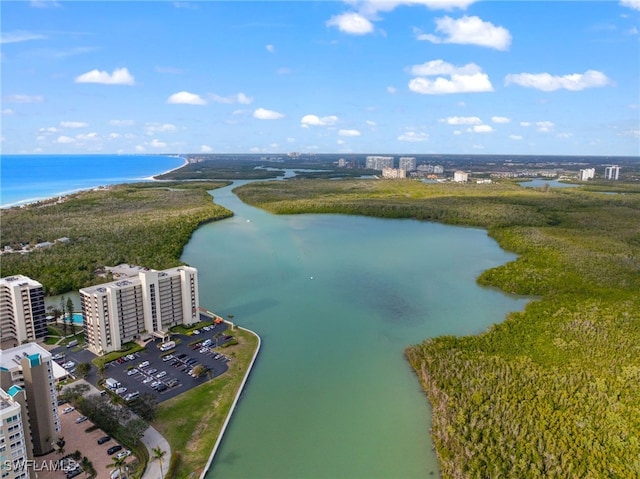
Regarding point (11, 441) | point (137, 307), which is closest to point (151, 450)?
point (11, 441)

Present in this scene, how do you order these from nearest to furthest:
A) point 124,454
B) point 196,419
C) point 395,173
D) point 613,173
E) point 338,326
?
point 124,454, point 196,419, point 338,326, point 613,173, point 395,173

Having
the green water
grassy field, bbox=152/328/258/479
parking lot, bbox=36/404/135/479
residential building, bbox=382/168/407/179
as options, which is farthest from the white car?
residential building, bbox=382/168/407/179

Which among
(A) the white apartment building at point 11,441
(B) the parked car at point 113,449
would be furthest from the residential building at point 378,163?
(A) the white apartment building at point 11,441

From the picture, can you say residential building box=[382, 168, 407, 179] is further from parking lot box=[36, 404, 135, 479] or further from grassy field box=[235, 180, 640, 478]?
parking lot box=[36, 404, 135, 479]

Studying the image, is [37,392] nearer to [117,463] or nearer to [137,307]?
[117,463]

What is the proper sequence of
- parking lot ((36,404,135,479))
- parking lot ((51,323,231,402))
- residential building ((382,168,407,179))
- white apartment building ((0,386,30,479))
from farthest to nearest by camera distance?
residential building ((382,168,407,179))
parking lot ((51,323,231,402))
parking lot ((36,404,135,479))
white apartment building ((0,386,30,479))

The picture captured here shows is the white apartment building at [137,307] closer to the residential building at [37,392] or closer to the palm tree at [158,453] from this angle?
the residential building at [37,392]

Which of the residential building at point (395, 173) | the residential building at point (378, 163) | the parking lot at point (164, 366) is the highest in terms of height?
the residential building at point (378, 163)
